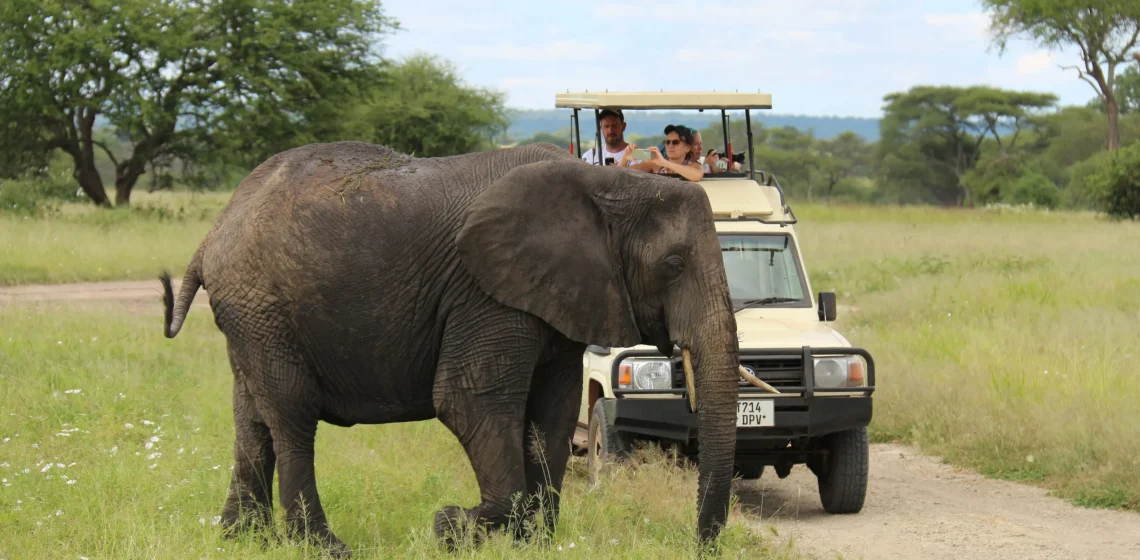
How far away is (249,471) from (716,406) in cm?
237

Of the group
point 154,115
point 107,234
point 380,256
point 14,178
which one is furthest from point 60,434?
point 14,178

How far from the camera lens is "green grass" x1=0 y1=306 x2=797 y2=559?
6.34m

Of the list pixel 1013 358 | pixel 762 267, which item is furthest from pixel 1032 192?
pixel 762 267

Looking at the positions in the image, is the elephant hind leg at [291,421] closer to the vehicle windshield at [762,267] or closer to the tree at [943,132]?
the vehicle windshield at [762,267]

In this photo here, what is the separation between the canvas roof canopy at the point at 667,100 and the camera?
9609mm

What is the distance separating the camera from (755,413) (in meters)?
7.77

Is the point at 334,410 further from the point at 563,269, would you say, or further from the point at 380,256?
the point at 563,269

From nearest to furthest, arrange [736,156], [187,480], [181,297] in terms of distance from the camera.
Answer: [181,297], [187,480], [736,156]

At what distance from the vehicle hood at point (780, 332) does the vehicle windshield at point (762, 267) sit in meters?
0.22

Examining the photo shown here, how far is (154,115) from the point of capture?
2952cm

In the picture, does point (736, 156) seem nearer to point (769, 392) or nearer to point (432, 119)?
point (769, 392)

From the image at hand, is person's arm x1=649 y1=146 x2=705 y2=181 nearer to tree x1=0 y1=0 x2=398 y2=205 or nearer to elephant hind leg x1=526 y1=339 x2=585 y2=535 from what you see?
elephant hind leg x1=526 y1=339 x2=585 y2=535

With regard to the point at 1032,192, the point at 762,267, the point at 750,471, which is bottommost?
the point at 1032,192

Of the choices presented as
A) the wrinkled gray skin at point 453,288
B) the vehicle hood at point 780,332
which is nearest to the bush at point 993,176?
the vehicle hood at point 780,332
